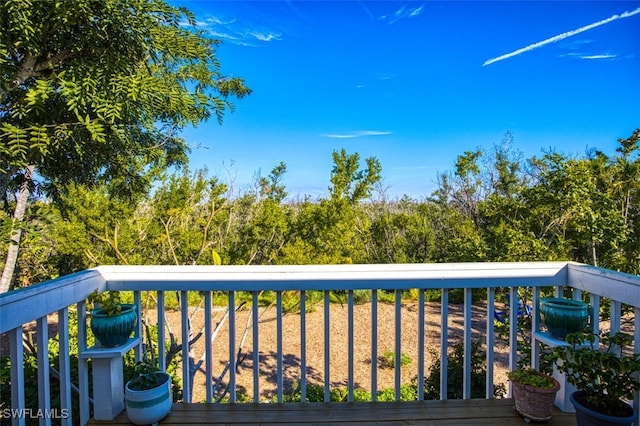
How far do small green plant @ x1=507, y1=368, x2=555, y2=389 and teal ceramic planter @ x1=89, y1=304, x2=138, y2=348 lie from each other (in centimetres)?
173

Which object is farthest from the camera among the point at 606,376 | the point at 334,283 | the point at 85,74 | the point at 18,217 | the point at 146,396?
the point at 18,217

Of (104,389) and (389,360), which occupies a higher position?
(104,389)

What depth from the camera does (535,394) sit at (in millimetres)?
1505

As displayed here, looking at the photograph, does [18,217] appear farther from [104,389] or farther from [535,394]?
[535,394]

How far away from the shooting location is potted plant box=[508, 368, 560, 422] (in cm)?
150

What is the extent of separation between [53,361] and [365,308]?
580 centimetres

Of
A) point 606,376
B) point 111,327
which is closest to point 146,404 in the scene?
point 111,327

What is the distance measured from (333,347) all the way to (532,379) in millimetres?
4987

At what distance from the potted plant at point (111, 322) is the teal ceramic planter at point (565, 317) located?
75.5 inches

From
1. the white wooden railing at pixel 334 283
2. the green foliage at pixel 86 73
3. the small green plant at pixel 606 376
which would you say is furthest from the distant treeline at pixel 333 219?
the small green plant at pixel 606 376

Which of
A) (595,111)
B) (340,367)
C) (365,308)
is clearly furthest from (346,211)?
(595,111)

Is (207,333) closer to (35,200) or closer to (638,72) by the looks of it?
(35,200)

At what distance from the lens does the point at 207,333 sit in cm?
170

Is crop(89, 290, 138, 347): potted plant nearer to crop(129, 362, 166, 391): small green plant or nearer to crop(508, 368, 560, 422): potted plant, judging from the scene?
crop(129, 362, 166, 391): small green plant
